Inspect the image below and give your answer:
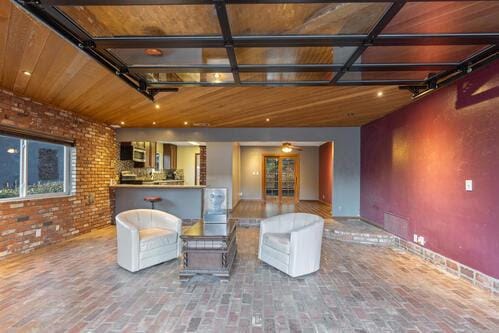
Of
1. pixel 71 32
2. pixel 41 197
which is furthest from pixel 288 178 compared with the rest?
pixel 71 32

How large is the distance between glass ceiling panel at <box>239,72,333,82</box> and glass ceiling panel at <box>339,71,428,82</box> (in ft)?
0.78

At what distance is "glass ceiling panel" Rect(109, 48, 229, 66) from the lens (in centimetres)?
258

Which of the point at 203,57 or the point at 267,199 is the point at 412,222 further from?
the point at 267,199

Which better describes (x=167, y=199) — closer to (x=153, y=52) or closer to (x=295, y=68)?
(x=153, y=52)

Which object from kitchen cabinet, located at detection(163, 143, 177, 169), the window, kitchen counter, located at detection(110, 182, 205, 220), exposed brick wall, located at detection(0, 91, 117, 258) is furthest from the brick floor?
kitchen cabinet, located at detection(163, 143, 177, 169)

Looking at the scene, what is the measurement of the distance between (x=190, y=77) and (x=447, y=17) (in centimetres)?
272

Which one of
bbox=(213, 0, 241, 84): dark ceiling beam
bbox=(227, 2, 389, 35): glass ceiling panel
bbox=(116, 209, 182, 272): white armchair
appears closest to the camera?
bbox=(213, 0, 241, 84): dark ceiling beam

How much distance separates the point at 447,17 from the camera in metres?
2.03

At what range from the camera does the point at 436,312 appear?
8.40 ft

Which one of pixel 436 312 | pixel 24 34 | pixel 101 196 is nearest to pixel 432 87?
pixel 436 312

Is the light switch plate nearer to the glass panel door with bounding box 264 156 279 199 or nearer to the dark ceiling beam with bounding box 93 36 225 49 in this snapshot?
the dark ceiling beam with bounding box 93 36 225 49

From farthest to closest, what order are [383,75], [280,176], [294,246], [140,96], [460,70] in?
[280,176]
[140,96]
[294,246]
[383,75]
[460,70]

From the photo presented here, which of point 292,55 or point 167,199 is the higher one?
point 292,55

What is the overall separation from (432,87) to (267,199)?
25.0ft
